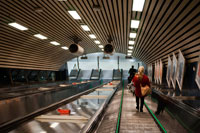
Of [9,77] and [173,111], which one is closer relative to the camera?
[173,111]

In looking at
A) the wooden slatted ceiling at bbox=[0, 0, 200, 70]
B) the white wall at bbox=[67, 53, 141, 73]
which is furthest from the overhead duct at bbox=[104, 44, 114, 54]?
the white wall at bbox=[67, 53, 141, 73]

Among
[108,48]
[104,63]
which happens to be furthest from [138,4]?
[104,63]

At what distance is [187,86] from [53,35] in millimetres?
8846

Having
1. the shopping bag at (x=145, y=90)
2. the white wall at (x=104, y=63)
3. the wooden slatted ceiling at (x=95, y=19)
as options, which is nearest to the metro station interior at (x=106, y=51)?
the wooden slatted ceiling at (x=95, y=19)

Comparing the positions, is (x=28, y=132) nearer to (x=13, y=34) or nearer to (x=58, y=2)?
(x=58, y=2)

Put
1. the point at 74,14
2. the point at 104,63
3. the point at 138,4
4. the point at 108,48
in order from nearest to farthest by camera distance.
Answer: the point at 138,4, the point at 74,14, the point at 108,48, the point at 104,63

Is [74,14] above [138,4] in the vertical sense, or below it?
above

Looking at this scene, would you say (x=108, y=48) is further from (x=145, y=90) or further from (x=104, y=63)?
(x=104, y=63)

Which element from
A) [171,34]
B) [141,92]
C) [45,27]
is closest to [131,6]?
[171,34]

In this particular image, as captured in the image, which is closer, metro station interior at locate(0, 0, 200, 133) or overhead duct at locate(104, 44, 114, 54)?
metro station interior at locate(0, 0, 200, 133)

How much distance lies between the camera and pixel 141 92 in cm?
395

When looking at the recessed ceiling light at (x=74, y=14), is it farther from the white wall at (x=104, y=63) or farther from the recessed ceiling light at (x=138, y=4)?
the white wall at (x=104, y=63)

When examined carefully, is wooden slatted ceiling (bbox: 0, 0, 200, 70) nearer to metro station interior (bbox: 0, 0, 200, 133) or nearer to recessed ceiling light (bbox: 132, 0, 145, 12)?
metro station interior (bbox: 0, 0, 200, 133)

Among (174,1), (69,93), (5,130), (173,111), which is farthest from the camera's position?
(69,93)
